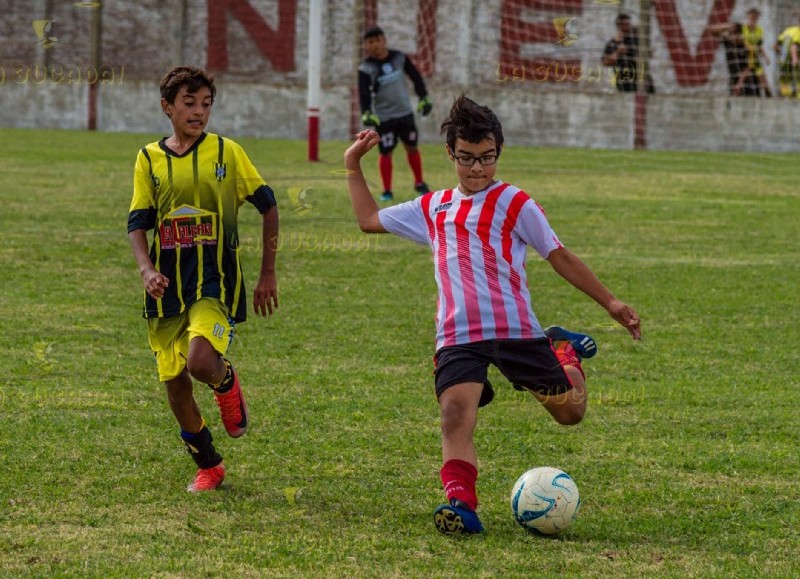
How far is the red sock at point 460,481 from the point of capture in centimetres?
470

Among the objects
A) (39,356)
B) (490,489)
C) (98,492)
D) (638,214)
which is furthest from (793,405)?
(638,214)

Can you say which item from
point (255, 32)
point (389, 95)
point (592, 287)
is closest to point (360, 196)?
point (592, 287)

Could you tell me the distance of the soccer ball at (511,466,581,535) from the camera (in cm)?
465

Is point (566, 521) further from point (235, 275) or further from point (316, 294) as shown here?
point (316, 294)

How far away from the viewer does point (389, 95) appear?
15398 millimetres

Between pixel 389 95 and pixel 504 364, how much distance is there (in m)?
10.7

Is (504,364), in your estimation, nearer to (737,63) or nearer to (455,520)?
(455,520)

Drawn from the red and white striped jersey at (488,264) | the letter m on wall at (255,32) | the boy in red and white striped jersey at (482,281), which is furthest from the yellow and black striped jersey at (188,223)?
the letter m on wall at (255,32)

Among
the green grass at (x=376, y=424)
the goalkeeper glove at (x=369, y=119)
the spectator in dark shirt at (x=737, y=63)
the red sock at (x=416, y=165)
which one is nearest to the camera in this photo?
the green grass at (x=376, y=424)

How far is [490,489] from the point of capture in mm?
5258

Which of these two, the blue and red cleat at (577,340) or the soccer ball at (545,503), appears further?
the blue and red cleat at (577,340)

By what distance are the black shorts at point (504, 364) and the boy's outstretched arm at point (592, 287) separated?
0.25 metres

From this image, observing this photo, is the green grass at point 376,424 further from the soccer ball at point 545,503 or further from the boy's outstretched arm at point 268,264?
the boy's outstretched arm at point 268,264

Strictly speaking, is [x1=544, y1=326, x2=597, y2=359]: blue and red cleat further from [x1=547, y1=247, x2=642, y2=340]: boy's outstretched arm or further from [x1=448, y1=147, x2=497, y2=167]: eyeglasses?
[x1=448, y1=147, x2=497, y2=167]: eyeglasses
